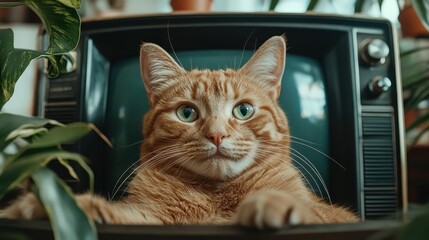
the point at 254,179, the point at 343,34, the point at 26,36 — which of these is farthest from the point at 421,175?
the point at 26,36

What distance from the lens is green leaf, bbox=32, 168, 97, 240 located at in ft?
1.50

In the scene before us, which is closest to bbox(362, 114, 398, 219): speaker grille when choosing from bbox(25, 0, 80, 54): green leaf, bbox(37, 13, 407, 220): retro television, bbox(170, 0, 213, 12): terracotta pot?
bbox(37, 13, 407, 220): retro television

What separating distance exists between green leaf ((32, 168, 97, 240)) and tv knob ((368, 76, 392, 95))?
69cm

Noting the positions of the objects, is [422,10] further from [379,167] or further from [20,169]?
[20,169]

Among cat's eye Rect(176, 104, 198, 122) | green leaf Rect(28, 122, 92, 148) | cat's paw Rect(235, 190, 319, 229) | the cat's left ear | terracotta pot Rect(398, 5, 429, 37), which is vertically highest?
terracotta pot Rect(398, 5, 429, 37)

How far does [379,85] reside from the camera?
37.1 inches

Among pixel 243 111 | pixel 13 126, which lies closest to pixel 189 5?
pixel 243 111

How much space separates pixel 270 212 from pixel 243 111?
365 millimetres

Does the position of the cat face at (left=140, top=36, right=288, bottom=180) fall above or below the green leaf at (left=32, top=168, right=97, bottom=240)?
above

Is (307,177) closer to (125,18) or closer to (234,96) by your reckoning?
(234,96)

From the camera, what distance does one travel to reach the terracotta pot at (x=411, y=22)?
1.35 metres

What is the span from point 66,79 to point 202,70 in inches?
12.1

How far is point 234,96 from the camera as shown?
0.85m

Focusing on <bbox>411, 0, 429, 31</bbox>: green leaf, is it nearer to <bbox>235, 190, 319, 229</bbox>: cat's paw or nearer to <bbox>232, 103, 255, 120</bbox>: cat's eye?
<bbox>232, 103, 255, 120</bbox>: cat's eye
